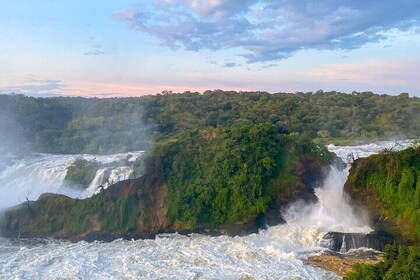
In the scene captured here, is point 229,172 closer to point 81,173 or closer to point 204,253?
point 204,253

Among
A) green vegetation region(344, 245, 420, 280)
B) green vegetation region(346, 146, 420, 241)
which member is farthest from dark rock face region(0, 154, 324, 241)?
green vegetation region(344, 245, 420, 280)

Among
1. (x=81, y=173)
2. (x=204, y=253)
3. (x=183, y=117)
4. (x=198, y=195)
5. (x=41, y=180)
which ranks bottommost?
(x=204, y=253)

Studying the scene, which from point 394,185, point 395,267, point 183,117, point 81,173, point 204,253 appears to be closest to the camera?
point 395,267

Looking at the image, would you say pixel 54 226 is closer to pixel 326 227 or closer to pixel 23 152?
pixel 326 227

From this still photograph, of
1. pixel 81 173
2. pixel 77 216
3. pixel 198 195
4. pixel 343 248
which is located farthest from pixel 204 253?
pixel 81 173

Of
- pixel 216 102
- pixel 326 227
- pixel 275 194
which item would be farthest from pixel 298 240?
pixel 216 102

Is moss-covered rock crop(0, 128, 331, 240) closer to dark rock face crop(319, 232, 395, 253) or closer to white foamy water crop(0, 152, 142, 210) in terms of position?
white foamy water crop(0, 152, 142, 210)

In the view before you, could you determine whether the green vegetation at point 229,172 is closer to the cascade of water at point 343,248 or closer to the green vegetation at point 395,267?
the cascade of water at point 343,248
